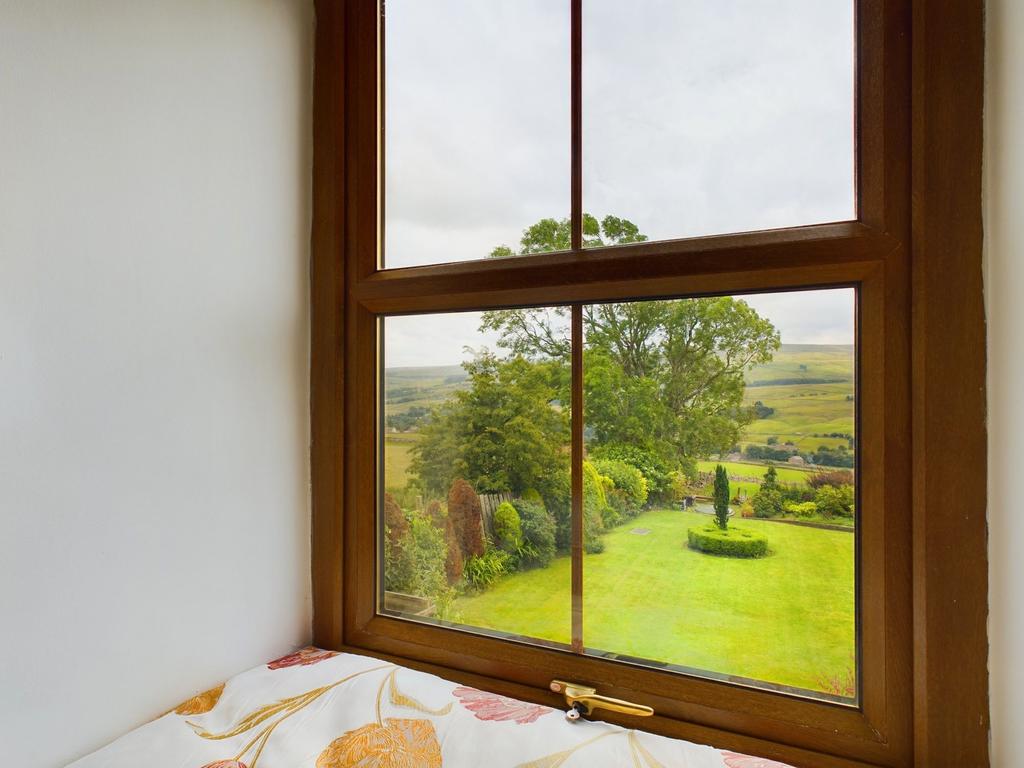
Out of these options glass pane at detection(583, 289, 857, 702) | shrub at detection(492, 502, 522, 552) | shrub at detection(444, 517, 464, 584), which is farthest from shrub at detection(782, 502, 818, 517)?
shrub at detection(444, 517, 464, 584)

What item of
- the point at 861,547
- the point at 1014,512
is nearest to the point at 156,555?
the point at 861,547

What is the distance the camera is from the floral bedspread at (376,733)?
709mm

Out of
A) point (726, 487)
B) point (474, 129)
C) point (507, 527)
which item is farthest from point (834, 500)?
point (474, 129)

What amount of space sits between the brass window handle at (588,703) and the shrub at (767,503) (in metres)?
0.31

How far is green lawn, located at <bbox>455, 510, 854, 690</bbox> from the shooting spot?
0.75 meters

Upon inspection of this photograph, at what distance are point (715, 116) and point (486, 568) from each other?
2.55 feet

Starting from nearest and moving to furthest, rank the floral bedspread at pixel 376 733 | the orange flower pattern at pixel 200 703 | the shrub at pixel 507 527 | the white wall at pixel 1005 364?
the white wall at pixel 1005 364, the floral bedspread at pixel 376 733, the orange flower pattern at pixel 200 703, the shrub at pixel 507 527

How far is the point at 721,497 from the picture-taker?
80 centimetres

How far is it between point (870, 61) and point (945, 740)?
828 mm

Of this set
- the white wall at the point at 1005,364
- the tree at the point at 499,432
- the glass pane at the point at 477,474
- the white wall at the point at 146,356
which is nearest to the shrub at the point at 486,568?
the glass pane at the point at 477,474

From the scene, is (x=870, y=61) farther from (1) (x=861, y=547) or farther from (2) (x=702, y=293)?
(1) (x=861, y=547)

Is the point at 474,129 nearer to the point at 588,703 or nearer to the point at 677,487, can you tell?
the point at 677,487

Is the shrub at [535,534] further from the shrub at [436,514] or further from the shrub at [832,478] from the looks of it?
the shrub at [832,478]

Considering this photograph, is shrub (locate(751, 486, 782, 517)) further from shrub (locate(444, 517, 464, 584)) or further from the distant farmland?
shrub (locate(444, 517, 464, 584))
